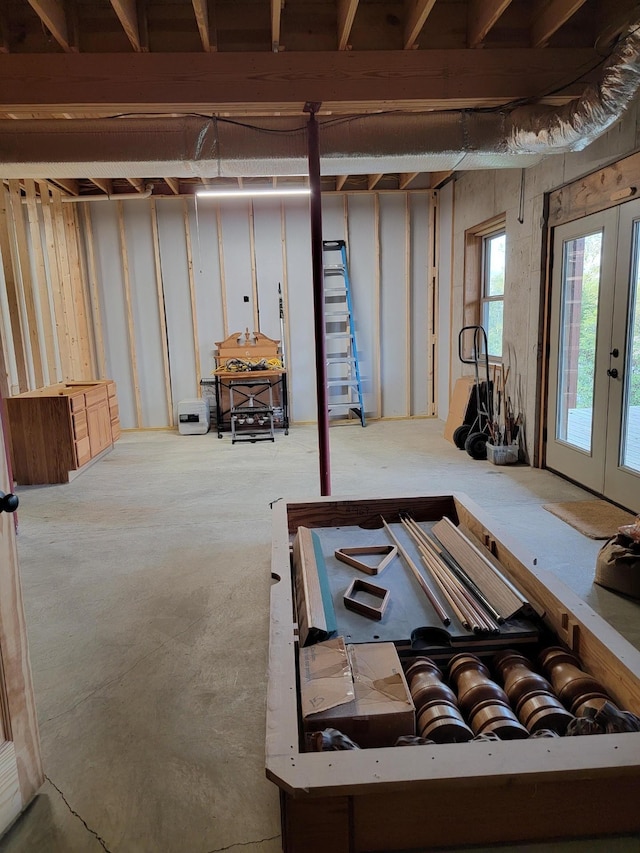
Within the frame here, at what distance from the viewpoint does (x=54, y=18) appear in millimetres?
2928

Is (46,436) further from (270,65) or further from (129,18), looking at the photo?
(270,65)

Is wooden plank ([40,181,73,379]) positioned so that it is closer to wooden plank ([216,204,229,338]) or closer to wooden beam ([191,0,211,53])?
wooden plank ([216,204,229,338])

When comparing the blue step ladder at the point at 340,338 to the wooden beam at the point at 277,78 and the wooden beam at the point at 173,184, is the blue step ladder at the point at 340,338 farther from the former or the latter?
the wooden beam at the point at 277,78

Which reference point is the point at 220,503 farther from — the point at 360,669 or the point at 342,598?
the point at 360,669

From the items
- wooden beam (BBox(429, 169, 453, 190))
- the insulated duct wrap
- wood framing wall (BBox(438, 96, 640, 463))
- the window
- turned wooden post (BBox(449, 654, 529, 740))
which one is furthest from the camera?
wooden beam (BBox(429, 169, 453, 190))

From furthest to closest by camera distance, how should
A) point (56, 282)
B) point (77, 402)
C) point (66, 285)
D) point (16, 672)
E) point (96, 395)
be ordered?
1. point (66, 285)
2. point (56, 282)
3. point (96, 395)
4. point (77, 402)
5. point (16, 672)

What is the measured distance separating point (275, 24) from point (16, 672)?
3.31 metres

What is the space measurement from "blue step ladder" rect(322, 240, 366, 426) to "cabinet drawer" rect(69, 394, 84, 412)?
300 cm

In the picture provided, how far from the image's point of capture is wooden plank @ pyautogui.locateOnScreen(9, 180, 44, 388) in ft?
17.5

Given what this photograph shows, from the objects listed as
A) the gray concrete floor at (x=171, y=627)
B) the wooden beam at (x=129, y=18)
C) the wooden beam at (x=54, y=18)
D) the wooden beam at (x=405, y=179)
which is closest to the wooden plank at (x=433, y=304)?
the wooden beam at (x=405, y=179)

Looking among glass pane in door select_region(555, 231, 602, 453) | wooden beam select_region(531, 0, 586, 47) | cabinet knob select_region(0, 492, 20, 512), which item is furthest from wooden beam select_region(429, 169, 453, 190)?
cabinet knob select_region(0, 492, 20, 512)

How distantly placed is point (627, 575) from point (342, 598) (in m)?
1.48

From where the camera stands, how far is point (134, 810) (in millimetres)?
1487

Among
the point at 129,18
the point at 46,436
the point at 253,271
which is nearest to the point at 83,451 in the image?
the point at 46,436
